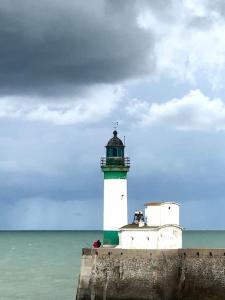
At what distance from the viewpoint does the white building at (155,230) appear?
1527 inches

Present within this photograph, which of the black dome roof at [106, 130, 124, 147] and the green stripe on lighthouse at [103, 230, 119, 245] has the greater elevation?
the black dome roof at [106, 130, 124, 147]

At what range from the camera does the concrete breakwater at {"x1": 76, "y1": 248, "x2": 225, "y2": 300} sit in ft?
113

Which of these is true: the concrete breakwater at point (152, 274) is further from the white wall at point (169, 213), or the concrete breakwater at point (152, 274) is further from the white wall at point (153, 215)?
the white wall at point (169, 213)

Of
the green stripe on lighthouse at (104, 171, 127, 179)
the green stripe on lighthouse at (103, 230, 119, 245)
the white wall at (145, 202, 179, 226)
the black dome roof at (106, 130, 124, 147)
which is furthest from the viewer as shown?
the black dome roof at (106, 130, 124, 147)

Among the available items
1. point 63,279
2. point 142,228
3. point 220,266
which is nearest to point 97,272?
point 142,228

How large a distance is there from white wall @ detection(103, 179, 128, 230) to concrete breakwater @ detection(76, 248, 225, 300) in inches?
Result: 180

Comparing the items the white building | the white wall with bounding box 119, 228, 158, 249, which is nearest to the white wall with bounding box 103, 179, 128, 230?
the white building

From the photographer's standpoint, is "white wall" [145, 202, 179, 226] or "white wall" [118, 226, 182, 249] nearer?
"white wall" [118, 226, 182, 249]

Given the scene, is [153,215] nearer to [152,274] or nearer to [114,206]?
[114,206]

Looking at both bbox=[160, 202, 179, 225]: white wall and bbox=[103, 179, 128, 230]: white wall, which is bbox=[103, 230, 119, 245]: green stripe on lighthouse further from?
bbox=[160, 202, 179, 225]: white wall

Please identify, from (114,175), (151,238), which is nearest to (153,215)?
(151,238)

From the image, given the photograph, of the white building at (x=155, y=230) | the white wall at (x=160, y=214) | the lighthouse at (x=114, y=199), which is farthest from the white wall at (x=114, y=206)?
the white wall at (x=160, y=214)

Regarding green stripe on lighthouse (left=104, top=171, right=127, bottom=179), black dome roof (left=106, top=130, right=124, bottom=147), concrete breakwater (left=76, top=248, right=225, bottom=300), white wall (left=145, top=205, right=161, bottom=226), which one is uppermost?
A: black dome roof (left=106, top=130, right=124, bottom=147)

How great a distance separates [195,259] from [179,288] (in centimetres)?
160
